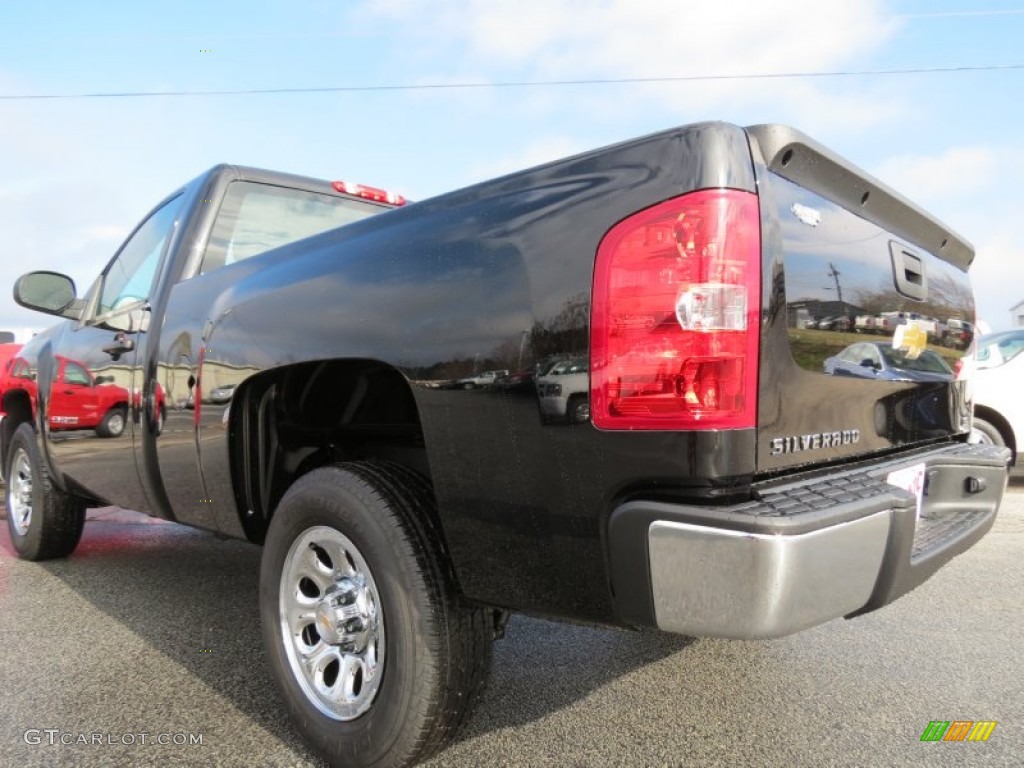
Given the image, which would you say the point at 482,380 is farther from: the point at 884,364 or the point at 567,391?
the point at 884,364

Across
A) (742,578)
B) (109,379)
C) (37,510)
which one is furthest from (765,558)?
(37,510)

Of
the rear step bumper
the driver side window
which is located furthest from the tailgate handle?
the driver side window

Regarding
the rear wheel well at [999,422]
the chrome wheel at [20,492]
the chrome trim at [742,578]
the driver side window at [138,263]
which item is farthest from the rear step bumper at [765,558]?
the rear wheel well at [999,422]

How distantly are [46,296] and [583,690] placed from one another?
3.35m

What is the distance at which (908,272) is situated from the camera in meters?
2.25

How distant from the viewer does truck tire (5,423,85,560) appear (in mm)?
4359

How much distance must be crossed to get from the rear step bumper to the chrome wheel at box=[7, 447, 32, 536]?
427 centimetres

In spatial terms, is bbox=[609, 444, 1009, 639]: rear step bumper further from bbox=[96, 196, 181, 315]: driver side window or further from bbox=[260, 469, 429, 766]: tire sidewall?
bbox=[96, 196, 181, 315]: driver side window

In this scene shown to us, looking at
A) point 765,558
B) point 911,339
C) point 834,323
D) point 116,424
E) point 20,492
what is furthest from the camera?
point 20,492

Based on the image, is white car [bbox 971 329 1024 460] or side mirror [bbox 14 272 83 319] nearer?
side mirror [bbox 14 272 83 319]

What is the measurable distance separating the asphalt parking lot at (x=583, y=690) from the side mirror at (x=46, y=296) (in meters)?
1.46

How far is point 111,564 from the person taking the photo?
4.54 meters

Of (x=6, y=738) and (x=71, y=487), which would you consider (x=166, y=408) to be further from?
(x=71, y=487)

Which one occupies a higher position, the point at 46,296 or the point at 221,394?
the point at 46,296
